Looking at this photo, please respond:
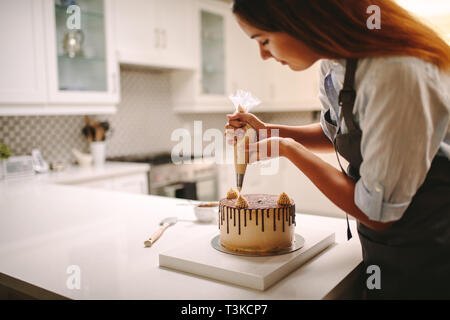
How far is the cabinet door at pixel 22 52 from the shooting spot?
238cm

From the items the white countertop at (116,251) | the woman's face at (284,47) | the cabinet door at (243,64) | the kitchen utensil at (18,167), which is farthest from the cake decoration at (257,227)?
the cabinet door at (243,64)

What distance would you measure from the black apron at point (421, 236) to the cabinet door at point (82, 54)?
2268 millimetres

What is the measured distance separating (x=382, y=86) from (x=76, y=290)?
76 centimetres

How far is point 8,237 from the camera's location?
126 centimetres

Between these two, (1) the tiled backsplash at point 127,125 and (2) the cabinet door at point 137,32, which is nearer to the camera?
(1) the tiled backsplash at point 127,125

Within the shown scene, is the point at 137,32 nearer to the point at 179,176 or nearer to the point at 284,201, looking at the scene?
the point at 179,176

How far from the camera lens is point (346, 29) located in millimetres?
829

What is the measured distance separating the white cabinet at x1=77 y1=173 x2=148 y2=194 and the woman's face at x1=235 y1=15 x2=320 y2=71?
199 cm

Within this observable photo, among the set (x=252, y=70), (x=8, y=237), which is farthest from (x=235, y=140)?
(x=252, y=70)

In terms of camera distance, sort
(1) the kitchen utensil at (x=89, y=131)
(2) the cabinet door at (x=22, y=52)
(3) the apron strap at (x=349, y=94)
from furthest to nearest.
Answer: (1) the kitchen utensil at (x=89, y=131) → (2) the cabinet door at (x=22, y=52) → (3) the apron strap at (x=349, y=94)

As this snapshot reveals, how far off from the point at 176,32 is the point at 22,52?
138 cm

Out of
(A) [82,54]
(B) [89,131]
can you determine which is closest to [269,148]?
(A) [82,54]

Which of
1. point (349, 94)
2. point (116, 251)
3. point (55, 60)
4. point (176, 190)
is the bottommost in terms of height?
point (176, 190)

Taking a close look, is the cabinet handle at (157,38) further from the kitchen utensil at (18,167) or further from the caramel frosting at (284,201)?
the caramel frosting at (284,201)
